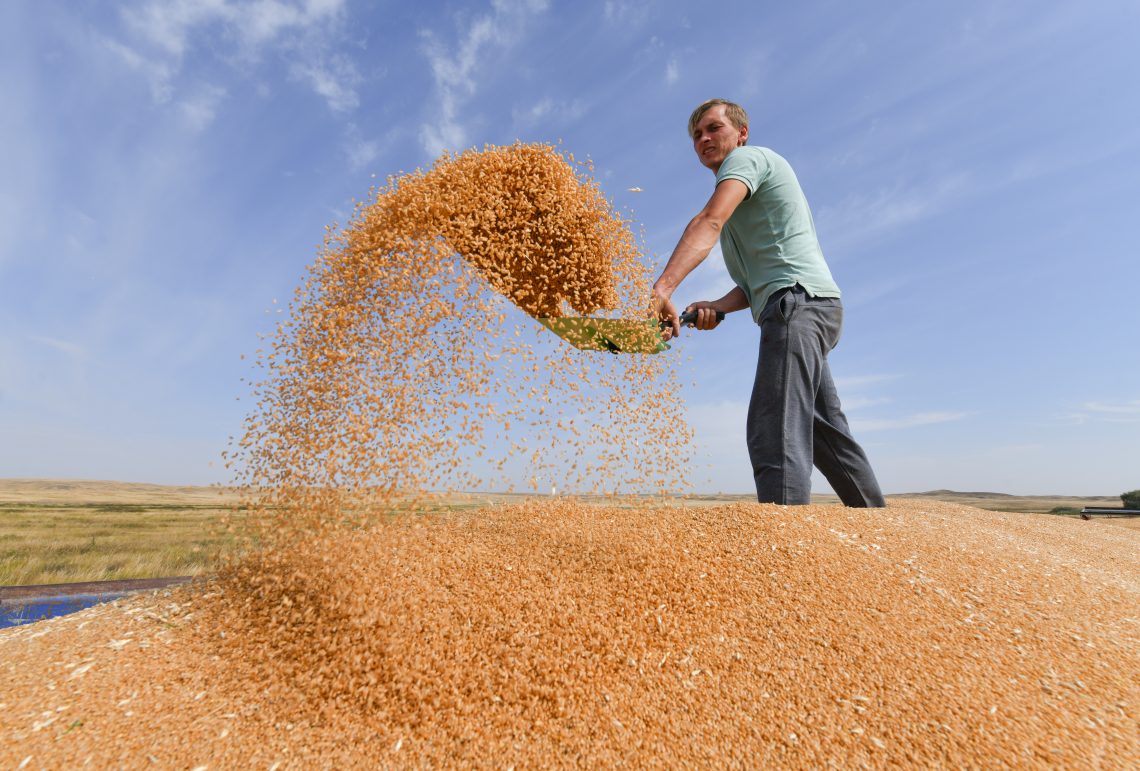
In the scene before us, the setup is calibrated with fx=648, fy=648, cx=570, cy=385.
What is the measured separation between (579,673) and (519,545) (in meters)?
0.69

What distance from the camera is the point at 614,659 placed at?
5.30 ft

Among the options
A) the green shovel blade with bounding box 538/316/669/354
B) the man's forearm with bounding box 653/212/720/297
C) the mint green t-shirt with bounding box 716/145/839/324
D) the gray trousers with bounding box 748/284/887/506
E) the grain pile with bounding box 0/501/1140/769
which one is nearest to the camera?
the grain pile with bounding box 0/501/1140/769

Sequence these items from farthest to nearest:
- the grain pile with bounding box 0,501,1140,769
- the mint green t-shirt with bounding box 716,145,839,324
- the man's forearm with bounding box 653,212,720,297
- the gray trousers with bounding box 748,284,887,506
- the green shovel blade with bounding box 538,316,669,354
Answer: the green shovel blade with bounding box 538,316,669,354
the mint green t-shirt with bounding box 716,145,839,324
the gray trousers with bounding box 748,284,887,506
the man's forearm with bounding box 653,212,720,297
the grain pile with bounding box 0,501,1140,769

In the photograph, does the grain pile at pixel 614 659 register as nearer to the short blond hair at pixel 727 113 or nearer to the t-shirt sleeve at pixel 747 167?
the t-shirt sleeve at pixel 747 167

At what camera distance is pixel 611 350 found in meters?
2.76

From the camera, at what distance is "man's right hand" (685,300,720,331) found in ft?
9.11

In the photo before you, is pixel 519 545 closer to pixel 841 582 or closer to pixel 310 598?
pixel 310 598

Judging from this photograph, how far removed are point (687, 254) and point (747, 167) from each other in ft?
1.62

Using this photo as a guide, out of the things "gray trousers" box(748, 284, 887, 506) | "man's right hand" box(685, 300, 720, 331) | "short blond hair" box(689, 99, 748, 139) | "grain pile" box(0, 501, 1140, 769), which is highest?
"short blond hair" box(689, 99, 748, 139)

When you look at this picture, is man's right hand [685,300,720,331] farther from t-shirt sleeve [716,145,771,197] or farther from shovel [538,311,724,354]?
t-shirt sleeve [716,145,771,197]

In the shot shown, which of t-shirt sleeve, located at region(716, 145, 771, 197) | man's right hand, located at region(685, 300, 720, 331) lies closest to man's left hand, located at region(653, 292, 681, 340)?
man's right hand, located at region(685, 300, 720, 331)

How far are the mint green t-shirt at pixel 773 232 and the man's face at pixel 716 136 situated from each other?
169mm

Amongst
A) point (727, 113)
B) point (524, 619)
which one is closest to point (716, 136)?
point (727, 113)

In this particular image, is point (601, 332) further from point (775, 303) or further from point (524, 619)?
point (524, 619)
